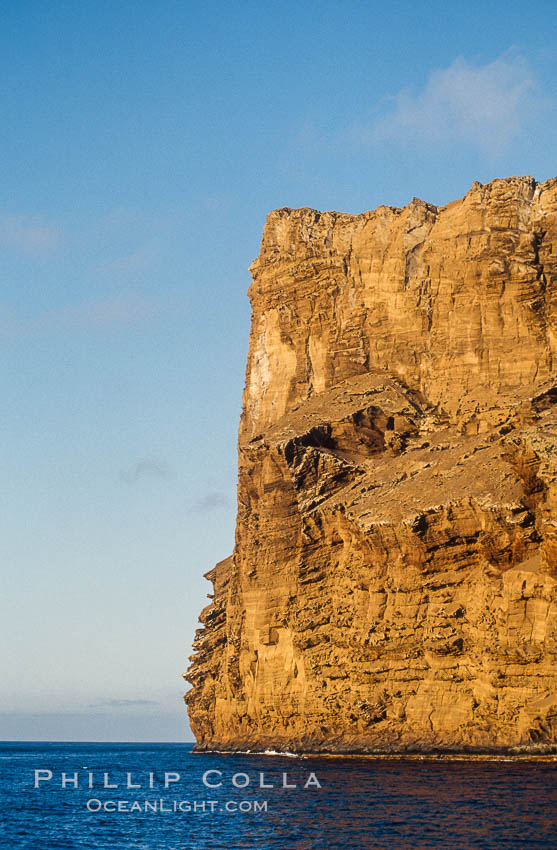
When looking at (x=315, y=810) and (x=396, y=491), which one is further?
(x=396, y=491)

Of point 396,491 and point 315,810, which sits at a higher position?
point 396,491

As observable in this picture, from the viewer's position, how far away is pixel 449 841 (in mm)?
33031

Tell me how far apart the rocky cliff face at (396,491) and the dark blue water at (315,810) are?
20.3 feet

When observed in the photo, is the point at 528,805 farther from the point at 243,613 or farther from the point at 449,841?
the point at 243,613

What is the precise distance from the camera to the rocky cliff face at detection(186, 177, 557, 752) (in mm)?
62062

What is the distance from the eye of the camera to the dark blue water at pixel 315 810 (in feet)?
114

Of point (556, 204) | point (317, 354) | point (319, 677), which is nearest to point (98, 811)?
point (319, 677)

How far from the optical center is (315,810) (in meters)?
41.3

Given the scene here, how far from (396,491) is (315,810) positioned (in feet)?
101

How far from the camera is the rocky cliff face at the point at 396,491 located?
2443 inches

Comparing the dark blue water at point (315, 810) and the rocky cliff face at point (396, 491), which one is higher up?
the rocky cliff face at point (396, 491)

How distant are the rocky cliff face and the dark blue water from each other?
6179mm

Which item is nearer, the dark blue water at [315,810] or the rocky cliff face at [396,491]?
the dark blue water at [315,810]

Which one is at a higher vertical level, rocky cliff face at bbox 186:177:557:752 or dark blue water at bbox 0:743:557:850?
rocky cliff face at bbox 186:177:557:752
